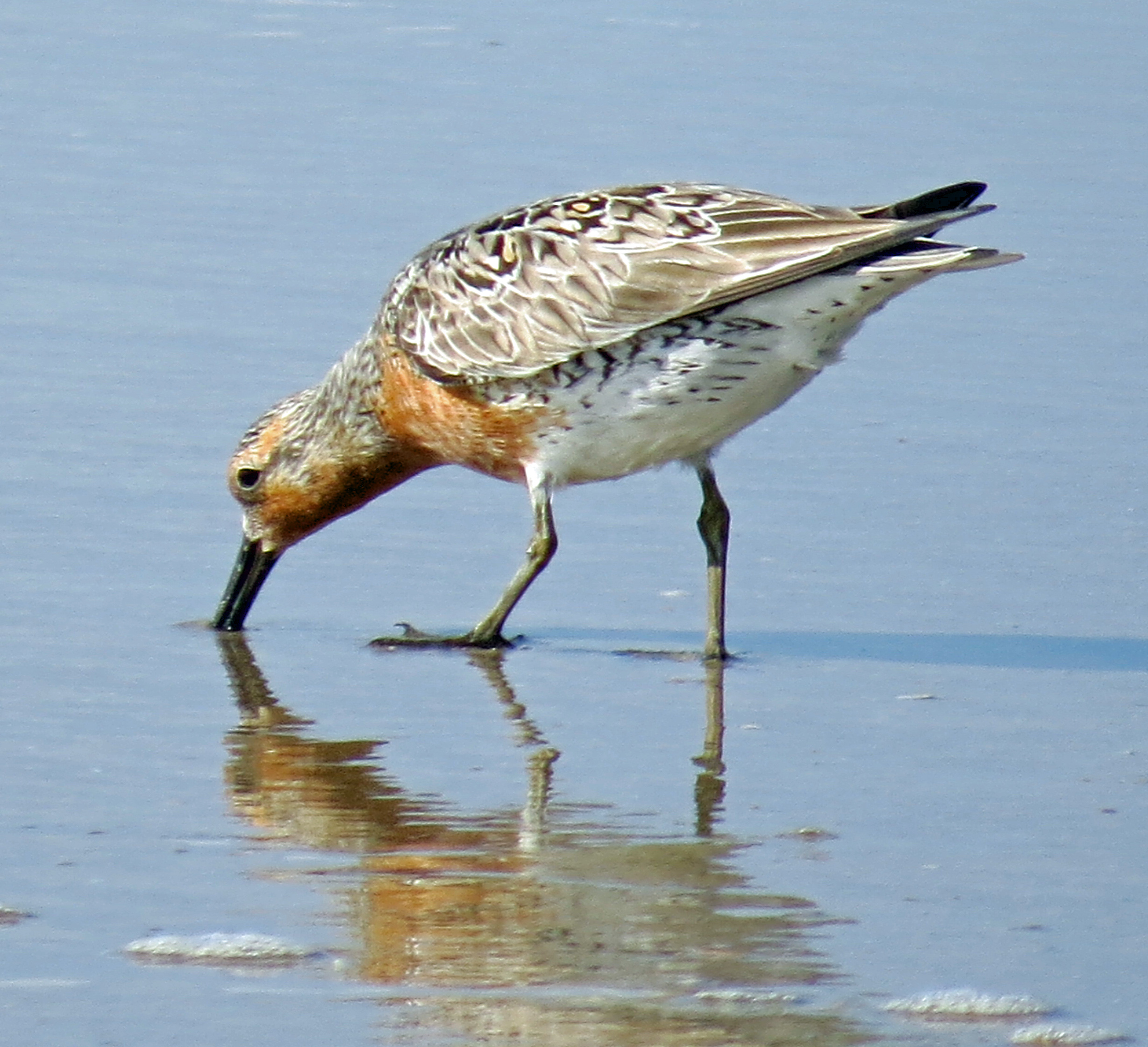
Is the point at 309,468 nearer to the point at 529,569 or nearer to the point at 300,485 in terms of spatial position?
the point at 300,485

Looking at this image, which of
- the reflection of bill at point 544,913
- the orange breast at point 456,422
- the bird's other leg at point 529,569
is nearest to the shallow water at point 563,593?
the reflection of bill at point 544,913

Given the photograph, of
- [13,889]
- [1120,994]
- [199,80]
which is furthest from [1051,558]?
[199,80]

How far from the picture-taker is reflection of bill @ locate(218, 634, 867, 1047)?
425 centimetres

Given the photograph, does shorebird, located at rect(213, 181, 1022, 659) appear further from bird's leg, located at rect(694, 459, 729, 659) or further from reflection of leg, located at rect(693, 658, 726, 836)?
reflection of leg, located at rect(693, 658, 726, 836)

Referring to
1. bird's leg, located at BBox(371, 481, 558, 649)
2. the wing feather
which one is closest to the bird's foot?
bird's leg, located at BBox(371, 481, 558, 649)

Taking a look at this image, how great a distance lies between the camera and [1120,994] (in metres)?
4.44

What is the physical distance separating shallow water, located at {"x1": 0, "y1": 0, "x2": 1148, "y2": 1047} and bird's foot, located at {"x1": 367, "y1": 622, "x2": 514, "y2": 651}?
6 centimetres

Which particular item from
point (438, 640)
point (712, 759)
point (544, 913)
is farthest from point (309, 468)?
point (544, 913)

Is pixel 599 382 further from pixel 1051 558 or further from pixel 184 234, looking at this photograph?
pixel 184 234

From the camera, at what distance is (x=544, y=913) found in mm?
4777

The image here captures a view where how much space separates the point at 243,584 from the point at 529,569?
84cm

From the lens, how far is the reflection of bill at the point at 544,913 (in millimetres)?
4250

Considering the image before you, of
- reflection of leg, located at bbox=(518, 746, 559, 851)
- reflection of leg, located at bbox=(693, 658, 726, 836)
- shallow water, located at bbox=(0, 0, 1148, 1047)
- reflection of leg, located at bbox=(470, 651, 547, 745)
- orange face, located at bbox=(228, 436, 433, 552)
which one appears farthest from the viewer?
orange face, located at bbox=(228, 436, 433, 552)

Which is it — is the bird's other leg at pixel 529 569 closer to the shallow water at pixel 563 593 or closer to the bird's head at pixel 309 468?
the shallow water at pixel 563 593
